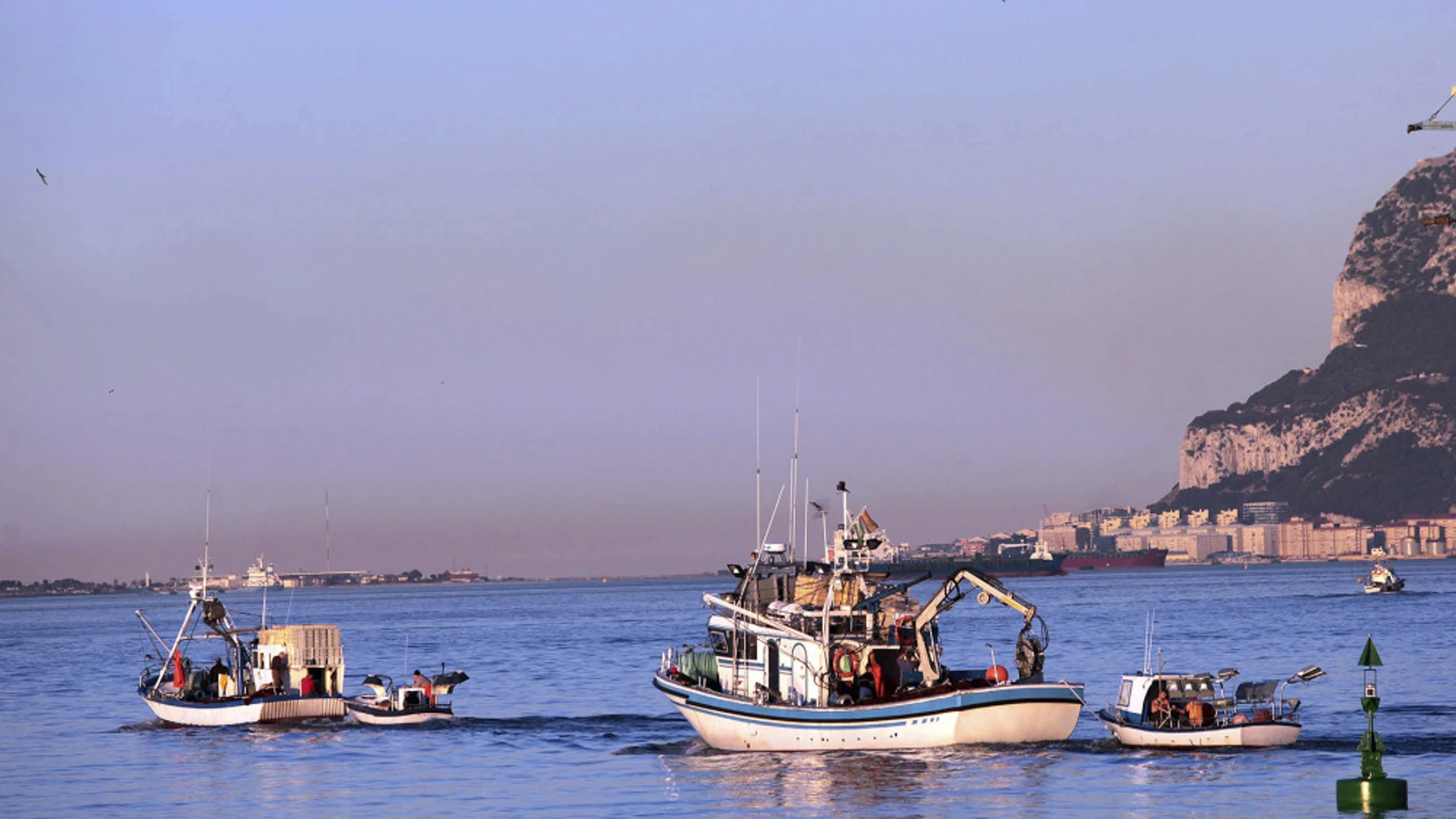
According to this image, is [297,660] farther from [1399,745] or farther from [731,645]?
[1399,745]

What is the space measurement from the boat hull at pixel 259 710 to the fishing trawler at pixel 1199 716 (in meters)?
31.4

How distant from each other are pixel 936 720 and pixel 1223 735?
8.34 meters

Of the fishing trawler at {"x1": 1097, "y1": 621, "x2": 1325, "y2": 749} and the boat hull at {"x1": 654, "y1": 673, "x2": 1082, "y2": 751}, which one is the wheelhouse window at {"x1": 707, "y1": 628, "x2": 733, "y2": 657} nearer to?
the boat hull at {"x1": 654, "y1": 673, "x2": 1082, "y2": 751}

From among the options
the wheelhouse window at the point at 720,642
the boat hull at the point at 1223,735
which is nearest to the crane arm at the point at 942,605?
the boat hull at the point at 1223,735

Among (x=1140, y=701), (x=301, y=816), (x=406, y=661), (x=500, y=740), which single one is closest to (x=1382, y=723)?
(x=1140, y=701)

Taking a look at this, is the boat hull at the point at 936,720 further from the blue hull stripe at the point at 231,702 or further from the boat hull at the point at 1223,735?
the blue hull stripe at the point at 231,702

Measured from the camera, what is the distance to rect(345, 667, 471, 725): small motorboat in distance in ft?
233

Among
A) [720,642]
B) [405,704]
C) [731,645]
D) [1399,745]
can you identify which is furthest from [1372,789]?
[405,704]

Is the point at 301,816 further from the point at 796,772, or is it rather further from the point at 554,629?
the point at 554,629

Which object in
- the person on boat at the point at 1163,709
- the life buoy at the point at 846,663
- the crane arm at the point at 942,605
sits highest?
the crane arm at the point at 942,605

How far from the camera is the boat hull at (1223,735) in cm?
5294

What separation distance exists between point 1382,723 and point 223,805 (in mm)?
37124

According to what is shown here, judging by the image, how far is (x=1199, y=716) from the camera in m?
53.1

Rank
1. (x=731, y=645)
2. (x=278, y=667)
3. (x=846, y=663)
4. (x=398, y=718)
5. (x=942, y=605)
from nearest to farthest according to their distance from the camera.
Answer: (x=846, y=663)
(x=942, y=605)
(x=731, y=645)
(x=398, y=718)
(x=278, y=667)
